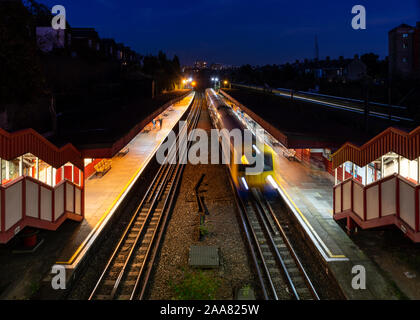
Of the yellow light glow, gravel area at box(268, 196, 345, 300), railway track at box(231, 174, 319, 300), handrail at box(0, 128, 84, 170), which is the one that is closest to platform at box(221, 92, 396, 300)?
gravel area at box(268, 196, 345, 300)

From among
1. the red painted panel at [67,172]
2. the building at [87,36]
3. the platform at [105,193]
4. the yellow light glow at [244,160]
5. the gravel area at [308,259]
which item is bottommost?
the gravel area at [308,259]

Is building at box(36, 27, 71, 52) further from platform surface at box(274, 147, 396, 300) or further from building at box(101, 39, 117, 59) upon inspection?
building at box(101, 39, 117, 59)

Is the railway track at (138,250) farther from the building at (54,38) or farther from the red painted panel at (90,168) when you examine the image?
the building at (54,38)

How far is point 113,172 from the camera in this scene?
19.7 meters

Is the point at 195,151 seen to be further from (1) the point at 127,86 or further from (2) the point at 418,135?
(1) the point at 127,86

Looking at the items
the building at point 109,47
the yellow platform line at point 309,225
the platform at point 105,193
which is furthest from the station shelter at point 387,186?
the building at point 109,47

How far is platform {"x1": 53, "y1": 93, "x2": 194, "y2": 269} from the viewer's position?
1040 centimetres

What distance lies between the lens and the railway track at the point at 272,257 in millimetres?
8570

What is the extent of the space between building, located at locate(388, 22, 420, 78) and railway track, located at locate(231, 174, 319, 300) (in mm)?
44153

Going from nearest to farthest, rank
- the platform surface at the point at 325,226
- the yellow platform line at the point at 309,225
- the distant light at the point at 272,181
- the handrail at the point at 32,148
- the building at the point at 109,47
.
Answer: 1. the platform surface at the point at 325,226
2. the handrail at the point at 32,148
3. the yellow platform line at the point at 309,225
4. the distant light at the point at 272,181
5. the building at the point at 109,47

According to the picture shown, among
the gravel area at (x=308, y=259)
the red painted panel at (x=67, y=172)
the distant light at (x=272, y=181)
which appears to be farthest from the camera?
the distant light at (x=272, y=181)

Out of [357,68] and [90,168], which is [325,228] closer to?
[90,168]

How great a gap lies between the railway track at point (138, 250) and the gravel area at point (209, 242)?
0.33m
